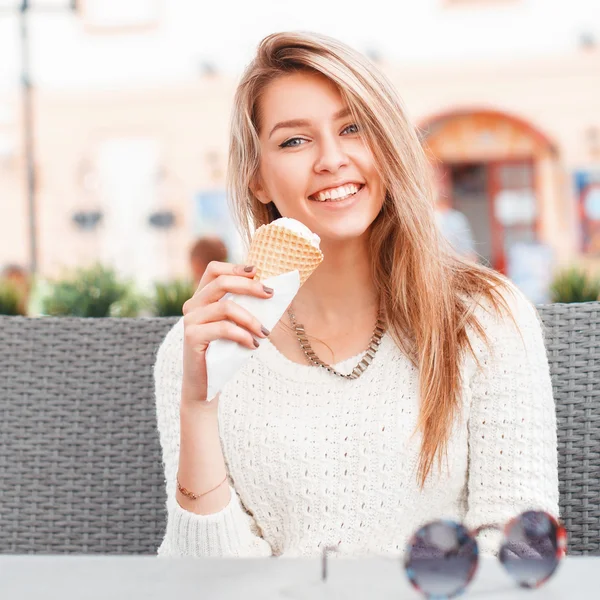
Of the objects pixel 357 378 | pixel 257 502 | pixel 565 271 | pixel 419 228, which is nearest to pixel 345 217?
pixel 419 228

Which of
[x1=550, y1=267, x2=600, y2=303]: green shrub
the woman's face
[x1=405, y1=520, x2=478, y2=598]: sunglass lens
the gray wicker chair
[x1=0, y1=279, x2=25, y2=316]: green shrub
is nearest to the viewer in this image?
[x1=405, y1=520, x2=478, y2=598]: sunglass lens

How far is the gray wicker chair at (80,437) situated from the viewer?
6.20ft

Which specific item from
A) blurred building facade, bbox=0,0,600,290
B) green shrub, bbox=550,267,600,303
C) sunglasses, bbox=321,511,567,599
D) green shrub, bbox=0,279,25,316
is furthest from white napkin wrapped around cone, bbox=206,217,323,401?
blurred building facade, bbox=0,0,600,290

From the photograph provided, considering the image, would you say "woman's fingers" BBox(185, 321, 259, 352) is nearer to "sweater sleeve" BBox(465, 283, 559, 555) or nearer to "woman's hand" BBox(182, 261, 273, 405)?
"woman's hand" BBox(182, 261, 273, 405)

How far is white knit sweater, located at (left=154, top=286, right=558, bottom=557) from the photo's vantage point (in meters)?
1.58

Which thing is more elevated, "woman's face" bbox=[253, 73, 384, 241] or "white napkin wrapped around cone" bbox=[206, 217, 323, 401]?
"woman's face" bbox=[253, 73, 384, 241]

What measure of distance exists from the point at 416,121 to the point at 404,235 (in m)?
10.2

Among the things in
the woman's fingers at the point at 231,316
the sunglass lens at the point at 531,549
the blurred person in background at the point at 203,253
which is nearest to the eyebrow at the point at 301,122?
the woman's fingers at the point at 231,316

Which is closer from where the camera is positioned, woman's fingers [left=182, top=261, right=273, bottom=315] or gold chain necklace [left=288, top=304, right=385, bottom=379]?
woman's fingers [left=182, top=261, right=273, bottom=315]

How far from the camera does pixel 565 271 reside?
221cm

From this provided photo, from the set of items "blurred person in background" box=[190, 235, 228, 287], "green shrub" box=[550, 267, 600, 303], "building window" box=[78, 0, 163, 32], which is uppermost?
"building window" box=[78, 0, 163, 32]

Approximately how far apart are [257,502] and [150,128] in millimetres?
10909

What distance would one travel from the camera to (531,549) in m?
0.91

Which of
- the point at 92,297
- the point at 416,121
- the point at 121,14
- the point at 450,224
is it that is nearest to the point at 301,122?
the point at 92,297
